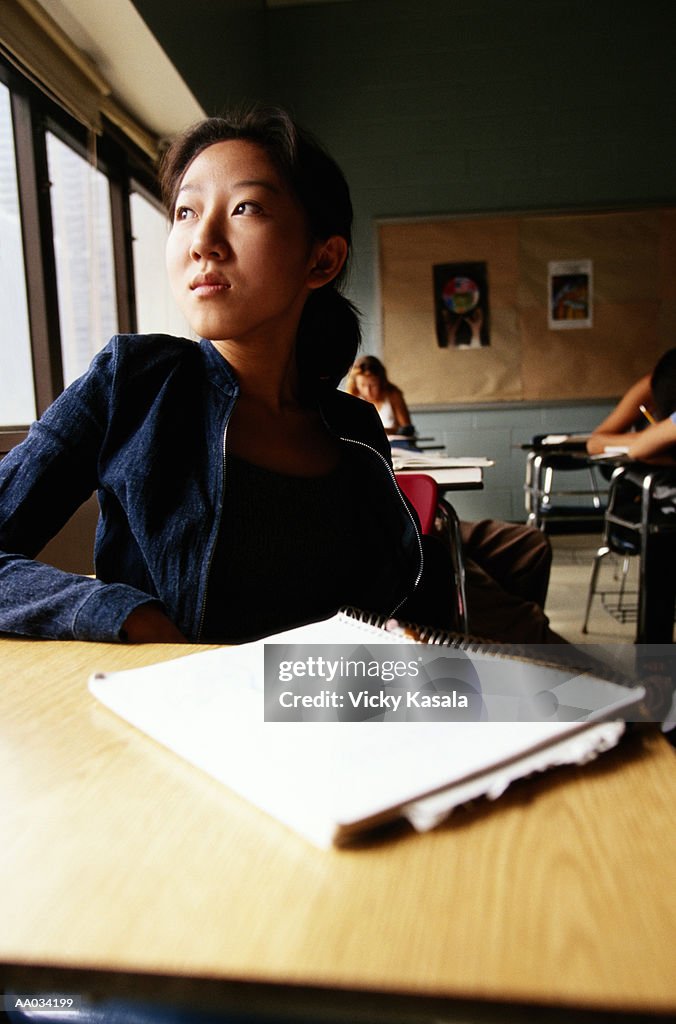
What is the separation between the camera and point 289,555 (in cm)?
86

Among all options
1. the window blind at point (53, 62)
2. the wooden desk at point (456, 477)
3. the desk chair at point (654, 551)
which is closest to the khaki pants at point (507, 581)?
the wooden desk at point (456, 477)

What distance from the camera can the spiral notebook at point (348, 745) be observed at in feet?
1.11

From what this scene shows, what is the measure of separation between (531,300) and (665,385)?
3.14 metres

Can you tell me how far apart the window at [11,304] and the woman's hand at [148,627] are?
2.67 meters

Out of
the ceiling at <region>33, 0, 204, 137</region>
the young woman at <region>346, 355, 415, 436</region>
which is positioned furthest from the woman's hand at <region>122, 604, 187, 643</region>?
the young woman at <region>346, 355, 415, 436</region>

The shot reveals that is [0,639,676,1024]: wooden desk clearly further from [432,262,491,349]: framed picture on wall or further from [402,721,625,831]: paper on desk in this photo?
[432,262,491,349]: framed picture on wall

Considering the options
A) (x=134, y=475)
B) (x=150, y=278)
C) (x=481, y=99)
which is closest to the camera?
(x=134, y=475)

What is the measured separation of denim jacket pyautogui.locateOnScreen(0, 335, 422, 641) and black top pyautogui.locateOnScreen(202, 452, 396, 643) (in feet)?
0.10

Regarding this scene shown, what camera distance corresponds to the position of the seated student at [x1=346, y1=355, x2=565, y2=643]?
5.90 feet

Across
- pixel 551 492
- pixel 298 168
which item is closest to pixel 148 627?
pixel 298 168

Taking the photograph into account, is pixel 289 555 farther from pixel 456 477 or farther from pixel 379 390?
pixel 379 390

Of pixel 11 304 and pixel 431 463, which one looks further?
pixel 11 304

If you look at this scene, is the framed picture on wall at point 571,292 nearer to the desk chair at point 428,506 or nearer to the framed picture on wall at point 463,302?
the framed picture on wall at point 463,302

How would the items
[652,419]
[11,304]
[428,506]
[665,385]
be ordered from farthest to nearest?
[11,304]
[652,419]
[665,385]
[428,506]
